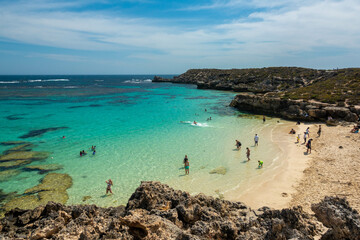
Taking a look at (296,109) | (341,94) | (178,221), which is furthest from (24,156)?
(341,94)

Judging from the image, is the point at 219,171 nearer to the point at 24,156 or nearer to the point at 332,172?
the point at 332,172

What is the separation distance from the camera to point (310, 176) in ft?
48.9

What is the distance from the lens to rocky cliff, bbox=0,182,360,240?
5.47 m

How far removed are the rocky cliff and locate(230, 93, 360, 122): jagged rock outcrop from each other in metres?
29.4

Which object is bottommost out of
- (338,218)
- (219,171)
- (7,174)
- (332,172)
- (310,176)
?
(219,171)

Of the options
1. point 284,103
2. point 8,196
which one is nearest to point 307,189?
point 8,196

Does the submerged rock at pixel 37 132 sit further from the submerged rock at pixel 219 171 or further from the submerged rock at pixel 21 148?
the submerged rock at pixel 219 171

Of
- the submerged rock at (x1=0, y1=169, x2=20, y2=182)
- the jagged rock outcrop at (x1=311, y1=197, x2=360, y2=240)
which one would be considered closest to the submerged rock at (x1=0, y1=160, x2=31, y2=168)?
the submerged rock at (x1=0, y1=169, x2=20, y2=182)

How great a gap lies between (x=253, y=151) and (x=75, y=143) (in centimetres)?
1894

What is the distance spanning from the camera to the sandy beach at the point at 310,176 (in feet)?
39.7

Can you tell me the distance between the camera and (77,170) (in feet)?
56.8

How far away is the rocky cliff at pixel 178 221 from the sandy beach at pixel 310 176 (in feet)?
17.7

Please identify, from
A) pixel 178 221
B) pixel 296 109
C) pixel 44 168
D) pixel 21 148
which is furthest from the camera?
pixel 296 109

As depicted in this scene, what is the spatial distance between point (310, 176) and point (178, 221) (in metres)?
12.3
